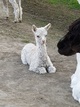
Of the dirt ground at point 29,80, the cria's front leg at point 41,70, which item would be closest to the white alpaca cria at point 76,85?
the dirt ground at point 29,80

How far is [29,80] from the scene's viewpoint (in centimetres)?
638

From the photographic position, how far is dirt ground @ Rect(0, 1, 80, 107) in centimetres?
556

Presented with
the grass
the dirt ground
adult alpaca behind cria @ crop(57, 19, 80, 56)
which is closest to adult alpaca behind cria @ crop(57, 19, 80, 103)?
adult alpaca behind cria @ crop(57, 19, 80, 56)

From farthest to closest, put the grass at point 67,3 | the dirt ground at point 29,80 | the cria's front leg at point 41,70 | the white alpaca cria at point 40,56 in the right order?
the grass at point 67,3 < the cria's front leg at point 41,70 < the white alpaca cria at point 40,56 < the dirt ground at point 29,80

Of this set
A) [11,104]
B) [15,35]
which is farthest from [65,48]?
[15,35]

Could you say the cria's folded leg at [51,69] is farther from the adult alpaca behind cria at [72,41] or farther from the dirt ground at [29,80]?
the adult alpaca behind cria at [72,41]

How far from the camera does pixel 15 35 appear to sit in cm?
898

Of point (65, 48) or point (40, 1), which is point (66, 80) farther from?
point (40, 1)

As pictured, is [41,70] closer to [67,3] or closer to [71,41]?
[71,41]

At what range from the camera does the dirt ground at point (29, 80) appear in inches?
219

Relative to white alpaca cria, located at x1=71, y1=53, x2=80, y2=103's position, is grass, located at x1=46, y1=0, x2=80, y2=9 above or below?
below

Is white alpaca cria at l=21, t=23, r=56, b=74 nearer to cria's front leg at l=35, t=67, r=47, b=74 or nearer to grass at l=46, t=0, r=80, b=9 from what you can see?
cria's front leg at l=35, t=67, r=47, b=74

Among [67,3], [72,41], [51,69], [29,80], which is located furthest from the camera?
[67,3]

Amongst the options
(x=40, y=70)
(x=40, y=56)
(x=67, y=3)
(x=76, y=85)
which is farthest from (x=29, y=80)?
(x=67, y=3)
